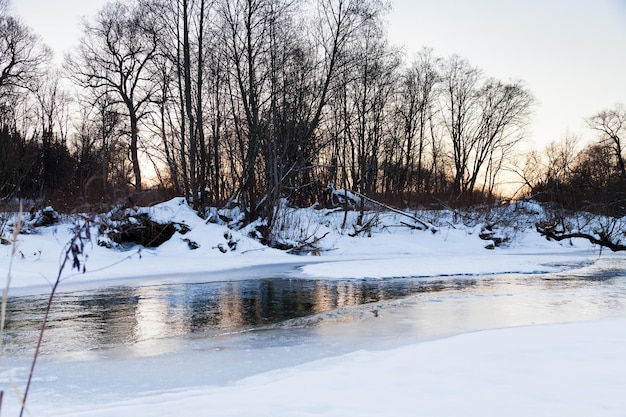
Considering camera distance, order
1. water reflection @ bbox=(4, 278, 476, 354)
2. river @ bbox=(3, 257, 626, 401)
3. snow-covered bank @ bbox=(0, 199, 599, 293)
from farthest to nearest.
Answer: snow-covered bank @ bbox=(0, 199, 599, 293)
water reflection @ bbox=(4, 278, 476, 354)
river @ bbox=(3, 257, 626, 401)

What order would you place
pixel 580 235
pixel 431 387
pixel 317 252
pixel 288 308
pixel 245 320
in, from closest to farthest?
pixel 431 387 → pixel 245 320 → pixel 288 308 → pixel 580 235 → pixel 317 252

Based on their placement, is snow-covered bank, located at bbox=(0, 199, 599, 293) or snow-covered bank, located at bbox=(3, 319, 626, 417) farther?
snow-covered bank, located at bbox=(0, 199, 599, 293)

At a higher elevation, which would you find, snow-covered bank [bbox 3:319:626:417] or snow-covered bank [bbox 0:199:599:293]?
snow-covered bank [bbox 0:199:599:293]

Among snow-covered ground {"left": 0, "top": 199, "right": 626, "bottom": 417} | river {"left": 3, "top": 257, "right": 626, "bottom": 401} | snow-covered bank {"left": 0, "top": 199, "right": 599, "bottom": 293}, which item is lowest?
river {"left": 3, "top": 257, "right": 626, "bottom": 401}

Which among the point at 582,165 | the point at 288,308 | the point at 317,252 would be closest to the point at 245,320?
the point at 288,308

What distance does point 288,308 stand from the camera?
9.60 m

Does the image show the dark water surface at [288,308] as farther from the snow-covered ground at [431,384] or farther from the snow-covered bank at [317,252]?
the snow-covered bank at [317,252]

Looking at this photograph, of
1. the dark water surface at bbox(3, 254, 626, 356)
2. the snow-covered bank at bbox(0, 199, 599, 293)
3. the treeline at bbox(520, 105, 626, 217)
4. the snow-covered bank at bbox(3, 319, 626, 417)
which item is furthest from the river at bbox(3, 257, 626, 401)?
the treeline at bbox(520, 105, 626, 217)

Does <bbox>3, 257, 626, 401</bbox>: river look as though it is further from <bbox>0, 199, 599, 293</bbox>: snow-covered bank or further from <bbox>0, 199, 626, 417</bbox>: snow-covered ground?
<bbox>0, 199, 599, 293</bbox>: snow-covered bank

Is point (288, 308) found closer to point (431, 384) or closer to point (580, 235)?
point (431, 384)

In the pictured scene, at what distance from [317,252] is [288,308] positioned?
11.6 meters

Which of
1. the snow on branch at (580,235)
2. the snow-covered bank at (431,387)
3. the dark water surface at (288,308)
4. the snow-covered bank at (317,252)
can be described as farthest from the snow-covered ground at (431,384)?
the snow on branch at (580,235)

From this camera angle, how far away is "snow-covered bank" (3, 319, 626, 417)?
11.8 ft

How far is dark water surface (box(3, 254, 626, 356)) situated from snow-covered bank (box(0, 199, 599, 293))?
148cm
